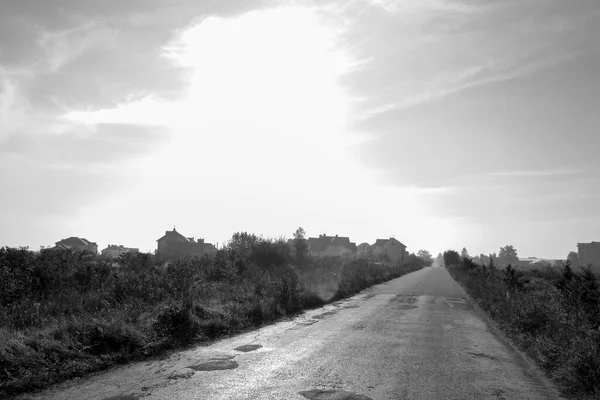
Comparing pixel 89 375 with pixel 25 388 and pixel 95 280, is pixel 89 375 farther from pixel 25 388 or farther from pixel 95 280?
pixel 95 280

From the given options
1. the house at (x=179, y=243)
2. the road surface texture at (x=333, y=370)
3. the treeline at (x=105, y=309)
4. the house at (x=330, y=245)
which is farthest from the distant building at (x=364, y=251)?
the road surface texture at (x=333, y=370)

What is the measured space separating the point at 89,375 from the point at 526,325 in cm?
1166

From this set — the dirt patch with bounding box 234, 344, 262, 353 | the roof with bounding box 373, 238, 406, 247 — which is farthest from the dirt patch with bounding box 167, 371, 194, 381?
the roof with bounding box 373, 238, 406, 247

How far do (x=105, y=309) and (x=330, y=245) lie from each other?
113508mm

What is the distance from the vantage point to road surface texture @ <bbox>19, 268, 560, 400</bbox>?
21.9ft

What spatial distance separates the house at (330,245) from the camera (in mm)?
121625

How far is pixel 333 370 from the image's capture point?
26.5 feet

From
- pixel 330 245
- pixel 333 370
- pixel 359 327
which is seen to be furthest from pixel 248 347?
pixel 330 245

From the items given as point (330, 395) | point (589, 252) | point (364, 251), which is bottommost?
point (330, 395)

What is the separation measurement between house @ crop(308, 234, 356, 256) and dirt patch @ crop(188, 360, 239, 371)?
4340 inches

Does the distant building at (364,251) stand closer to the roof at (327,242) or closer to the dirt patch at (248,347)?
the roof at (327,242)

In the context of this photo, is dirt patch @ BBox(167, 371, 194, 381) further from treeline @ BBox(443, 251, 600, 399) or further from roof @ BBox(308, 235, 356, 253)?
roof @ BBox(308, 235, 356, 253)

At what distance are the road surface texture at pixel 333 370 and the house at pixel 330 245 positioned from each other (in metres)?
107

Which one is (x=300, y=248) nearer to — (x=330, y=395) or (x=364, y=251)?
(x=330, y=395)
